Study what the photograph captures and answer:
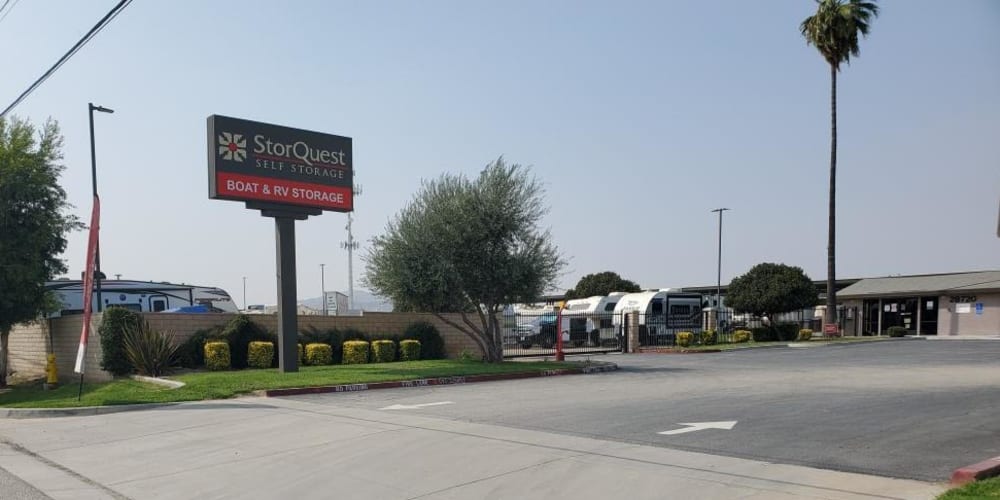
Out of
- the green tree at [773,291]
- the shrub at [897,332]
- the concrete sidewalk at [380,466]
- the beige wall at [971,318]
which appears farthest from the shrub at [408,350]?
the beige wall at [971,318]

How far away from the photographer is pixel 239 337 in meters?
23.5

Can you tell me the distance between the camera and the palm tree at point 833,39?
39.9 meters

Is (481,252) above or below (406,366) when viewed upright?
above

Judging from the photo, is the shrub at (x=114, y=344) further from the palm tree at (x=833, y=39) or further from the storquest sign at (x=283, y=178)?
the palm tree at (x=833, y=39)

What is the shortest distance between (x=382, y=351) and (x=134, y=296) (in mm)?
12095

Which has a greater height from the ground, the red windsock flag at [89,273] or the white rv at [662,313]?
the red windsock flag at [89,273]

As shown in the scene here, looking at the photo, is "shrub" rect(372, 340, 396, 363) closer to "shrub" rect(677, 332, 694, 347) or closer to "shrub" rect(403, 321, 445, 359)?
"shrub" rect(403, 321, 445, 359)

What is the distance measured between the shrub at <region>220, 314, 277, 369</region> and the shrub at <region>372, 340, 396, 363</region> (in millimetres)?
3754

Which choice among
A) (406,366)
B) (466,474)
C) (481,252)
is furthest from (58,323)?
(466,474)

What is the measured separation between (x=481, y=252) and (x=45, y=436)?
42.6ft

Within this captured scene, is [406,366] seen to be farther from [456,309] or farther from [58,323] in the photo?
[58,323]

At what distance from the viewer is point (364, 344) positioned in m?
25.4

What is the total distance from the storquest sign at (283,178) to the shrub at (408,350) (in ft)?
18.8

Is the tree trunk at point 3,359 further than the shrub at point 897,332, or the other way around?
the shrub at point 897,332
